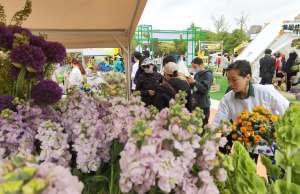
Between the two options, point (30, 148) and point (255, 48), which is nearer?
point (30, 148)

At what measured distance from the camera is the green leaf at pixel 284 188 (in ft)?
2.32

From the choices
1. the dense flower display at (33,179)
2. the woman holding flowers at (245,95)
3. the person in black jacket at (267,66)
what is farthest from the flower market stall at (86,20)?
the person in black jacket at (267,66)

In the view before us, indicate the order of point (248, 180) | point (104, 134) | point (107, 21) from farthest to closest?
point (107, 21), point (104, 134), point (248, 180)

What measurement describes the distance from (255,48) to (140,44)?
14.5ft

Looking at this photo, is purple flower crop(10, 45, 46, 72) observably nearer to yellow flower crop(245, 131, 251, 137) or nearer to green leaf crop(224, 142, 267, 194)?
green leaf crop(224, 142, 267, 194)

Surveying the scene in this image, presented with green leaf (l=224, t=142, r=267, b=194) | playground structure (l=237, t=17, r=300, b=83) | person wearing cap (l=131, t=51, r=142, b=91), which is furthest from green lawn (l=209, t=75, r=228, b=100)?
green leaf (l=224, t=142, r=267, b=194)

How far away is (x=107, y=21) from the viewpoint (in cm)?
297

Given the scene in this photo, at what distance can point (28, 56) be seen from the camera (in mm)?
960

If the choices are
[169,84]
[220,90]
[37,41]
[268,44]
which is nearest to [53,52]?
[37,41]

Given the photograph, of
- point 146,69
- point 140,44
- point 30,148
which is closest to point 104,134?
point 30,148

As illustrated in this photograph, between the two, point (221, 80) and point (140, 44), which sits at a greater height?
point (140, 44)

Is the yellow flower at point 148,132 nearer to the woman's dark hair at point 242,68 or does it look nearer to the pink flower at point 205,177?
the pink flower at point 205,177

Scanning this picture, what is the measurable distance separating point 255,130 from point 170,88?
7.42 ft

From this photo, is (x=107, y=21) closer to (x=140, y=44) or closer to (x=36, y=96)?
(x=36, y=96)
